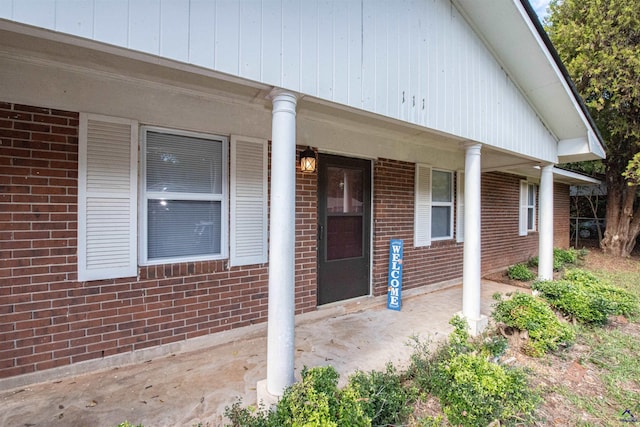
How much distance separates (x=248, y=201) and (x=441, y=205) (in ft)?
12.7

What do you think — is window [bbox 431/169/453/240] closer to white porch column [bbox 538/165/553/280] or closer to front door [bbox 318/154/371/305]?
white porch column [bbox 538/165/553/280]

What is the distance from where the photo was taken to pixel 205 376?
2.67 meters

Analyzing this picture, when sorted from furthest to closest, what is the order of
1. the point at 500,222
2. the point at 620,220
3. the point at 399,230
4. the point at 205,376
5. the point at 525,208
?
the point at 620,220
the point at 525,208
the point at 500,222
the point at 399,230
the point at 205,376

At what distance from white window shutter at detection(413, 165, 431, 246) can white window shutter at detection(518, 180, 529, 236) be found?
13.9ft

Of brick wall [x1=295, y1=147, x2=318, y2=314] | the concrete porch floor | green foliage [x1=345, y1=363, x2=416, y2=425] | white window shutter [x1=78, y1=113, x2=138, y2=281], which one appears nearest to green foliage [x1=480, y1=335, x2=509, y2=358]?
the concrete porch floor

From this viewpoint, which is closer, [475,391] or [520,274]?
[475,391]

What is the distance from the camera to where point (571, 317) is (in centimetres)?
423

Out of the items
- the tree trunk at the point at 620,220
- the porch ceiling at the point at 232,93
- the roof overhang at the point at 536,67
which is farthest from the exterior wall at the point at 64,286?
the tree trunk at the point at 620,220

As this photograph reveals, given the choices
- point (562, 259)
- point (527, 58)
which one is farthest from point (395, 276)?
point (562, 259)

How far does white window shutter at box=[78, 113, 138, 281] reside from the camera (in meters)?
2.61

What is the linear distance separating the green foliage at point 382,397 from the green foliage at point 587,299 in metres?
3.19

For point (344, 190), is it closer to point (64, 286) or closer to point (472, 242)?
point (472, 242)

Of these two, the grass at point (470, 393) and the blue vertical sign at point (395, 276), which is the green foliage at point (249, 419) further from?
the blue vertical sign at point (395, 276)

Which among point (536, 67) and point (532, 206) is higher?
point (536, 67)
